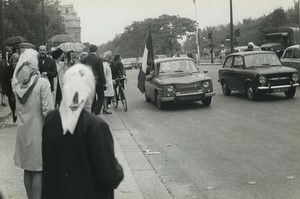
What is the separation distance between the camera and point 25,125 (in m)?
4.96

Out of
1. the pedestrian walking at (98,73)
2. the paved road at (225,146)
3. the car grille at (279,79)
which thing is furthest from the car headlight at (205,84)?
the pedestrian walking at (98,73)

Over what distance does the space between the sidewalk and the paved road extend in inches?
6.7

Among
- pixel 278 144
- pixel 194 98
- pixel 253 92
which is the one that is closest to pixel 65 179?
pixel 278 144

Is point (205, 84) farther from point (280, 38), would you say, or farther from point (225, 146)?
point (280, 38)

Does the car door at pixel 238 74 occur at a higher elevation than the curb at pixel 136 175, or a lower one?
higher

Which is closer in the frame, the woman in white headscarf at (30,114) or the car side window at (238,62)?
the woman in white headscarf at (30,114)

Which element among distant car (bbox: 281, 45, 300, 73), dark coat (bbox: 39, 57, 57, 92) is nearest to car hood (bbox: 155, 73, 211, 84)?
dark coat (bbox: 39, 57, 57, 92)

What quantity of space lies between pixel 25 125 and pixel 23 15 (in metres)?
50.3

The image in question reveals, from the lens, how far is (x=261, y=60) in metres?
16.5

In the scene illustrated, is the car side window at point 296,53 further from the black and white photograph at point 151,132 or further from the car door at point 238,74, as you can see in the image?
the car door at point 238,74

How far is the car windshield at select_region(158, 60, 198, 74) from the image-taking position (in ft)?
51.8

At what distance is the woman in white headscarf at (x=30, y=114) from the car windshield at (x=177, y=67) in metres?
10.9

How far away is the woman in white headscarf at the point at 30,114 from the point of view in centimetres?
488

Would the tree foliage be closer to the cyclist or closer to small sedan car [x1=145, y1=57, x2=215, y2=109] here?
the cyclist
